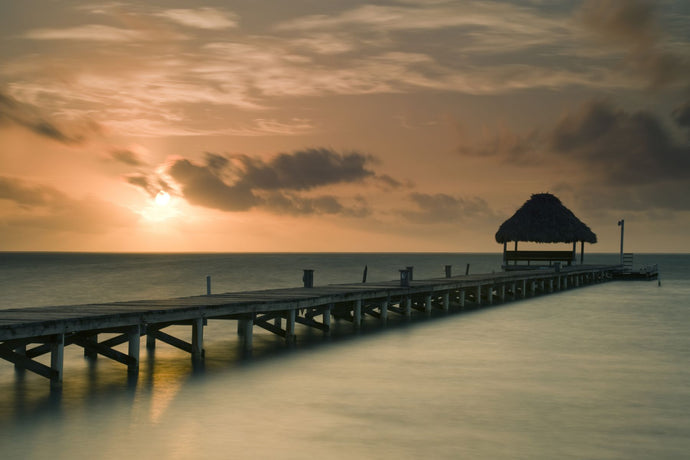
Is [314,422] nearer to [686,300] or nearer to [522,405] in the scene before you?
[522,405]

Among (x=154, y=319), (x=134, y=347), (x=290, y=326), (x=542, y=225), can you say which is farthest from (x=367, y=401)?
(x=542, y=225)

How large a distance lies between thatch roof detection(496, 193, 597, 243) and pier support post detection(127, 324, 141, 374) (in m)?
40.7

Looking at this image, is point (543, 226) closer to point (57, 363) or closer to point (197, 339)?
point (197, 339)

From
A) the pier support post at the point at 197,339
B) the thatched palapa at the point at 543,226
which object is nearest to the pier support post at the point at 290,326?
the pier support post at the point at 197,339

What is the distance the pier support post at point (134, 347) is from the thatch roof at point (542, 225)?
134 ft

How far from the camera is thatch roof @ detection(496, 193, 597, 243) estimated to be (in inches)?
2028

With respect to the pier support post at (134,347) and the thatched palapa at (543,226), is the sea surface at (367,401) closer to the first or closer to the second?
the pier support post at (134,347)

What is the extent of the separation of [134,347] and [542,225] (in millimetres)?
41390

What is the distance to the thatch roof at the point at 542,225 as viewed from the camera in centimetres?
5150

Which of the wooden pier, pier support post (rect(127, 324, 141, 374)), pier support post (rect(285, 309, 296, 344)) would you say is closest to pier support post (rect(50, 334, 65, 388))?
the wooden pier

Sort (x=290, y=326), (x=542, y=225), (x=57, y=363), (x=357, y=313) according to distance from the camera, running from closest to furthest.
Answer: (x=57, y=363) → (x=290, y=326) → (x=357, y=313) → (x=542, y=225)

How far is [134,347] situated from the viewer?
13.6 metres

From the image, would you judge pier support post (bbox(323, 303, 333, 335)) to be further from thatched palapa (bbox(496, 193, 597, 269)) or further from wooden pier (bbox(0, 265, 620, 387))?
thatched palapa (bbox(496, 193, 597, 269))

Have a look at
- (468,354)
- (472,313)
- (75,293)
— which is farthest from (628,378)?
(75,293)
